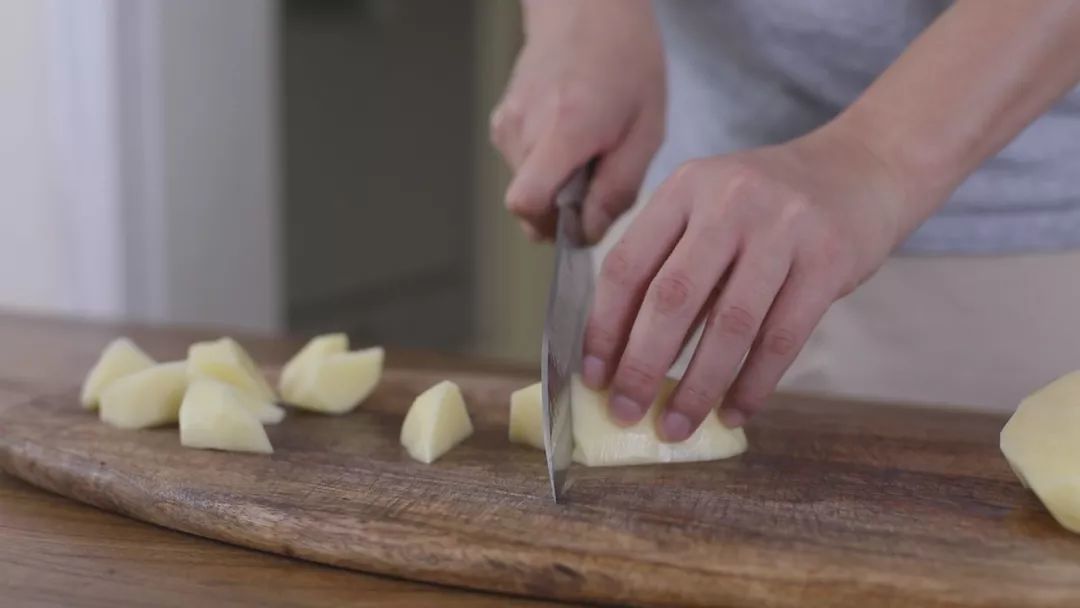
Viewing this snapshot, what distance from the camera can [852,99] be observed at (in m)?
1.24

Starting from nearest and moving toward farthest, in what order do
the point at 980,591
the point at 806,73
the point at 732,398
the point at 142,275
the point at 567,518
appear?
1. the point at 980,591
2. the point at 567,518
3. the point at 732,398
4. the point at 806,73
5. the point at 142,275

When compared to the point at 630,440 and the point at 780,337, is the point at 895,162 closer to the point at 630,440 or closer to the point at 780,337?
the point at 780,337

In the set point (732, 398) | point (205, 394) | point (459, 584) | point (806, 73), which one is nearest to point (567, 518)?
point (459, 584)

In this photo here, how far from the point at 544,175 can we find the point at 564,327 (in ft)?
0.71

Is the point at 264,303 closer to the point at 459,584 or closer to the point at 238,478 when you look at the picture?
the point at 238,478

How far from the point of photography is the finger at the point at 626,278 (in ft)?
2.89

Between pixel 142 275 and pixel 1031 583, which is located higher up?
pixel 1031 583

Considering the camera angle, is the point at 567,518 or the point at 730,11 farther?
the point at 730,11

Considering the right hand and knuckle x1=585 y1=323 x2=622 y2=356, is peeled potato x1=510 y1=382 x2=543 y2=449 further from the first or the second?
the right hand

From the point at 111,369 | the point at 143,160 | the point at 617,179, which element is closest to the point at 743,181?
the point at 617,179

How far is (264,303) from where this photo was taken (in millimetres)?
2059

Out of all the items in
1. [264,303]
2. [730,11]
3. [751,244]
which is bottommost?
[264,303]

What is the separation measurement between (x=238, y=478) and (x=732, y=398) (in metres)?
0.38

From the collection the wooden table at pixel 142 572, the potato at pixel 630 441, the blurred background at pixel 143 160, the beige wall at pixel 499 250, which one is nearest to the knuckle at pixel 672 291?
the potato at pixel 630 441
